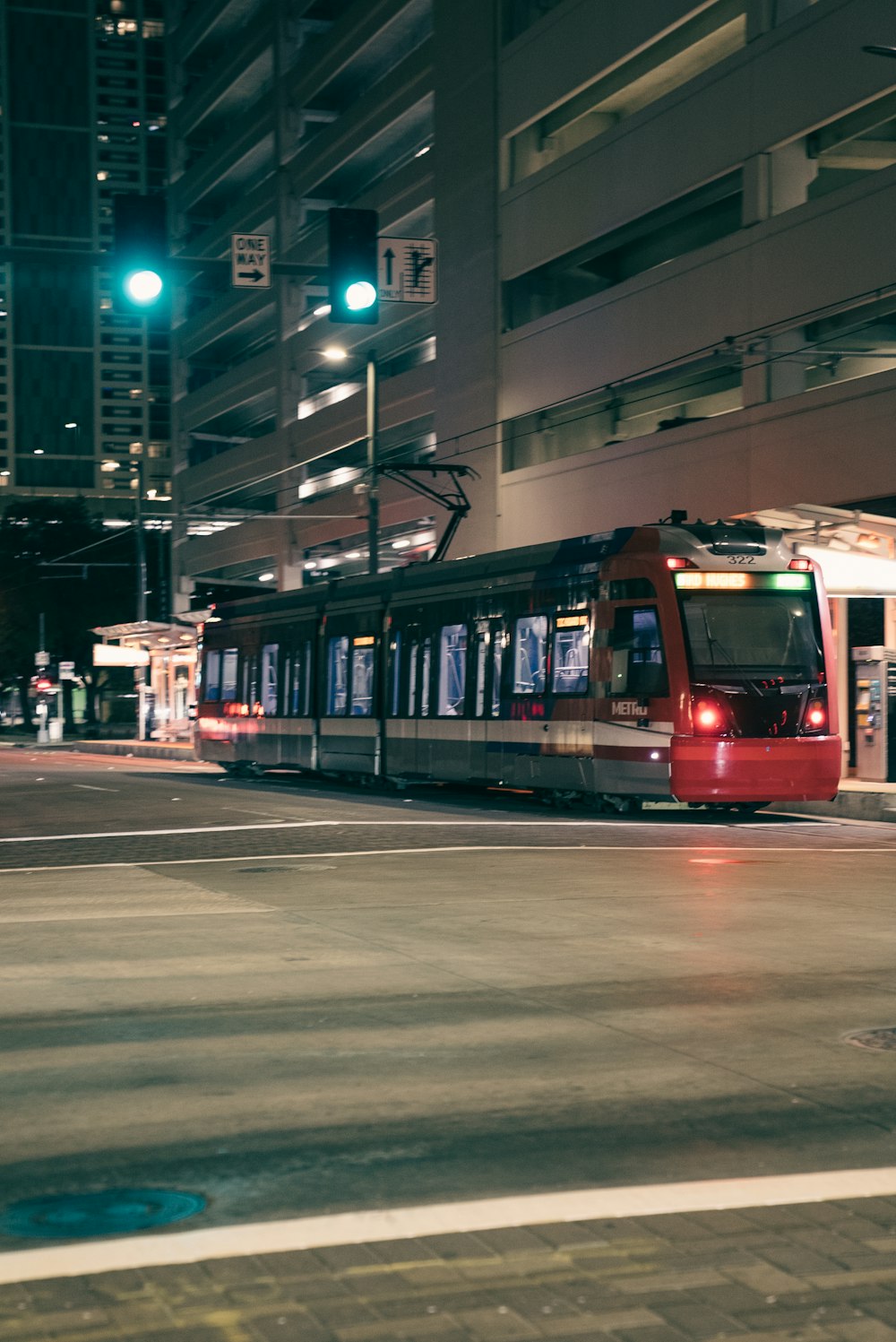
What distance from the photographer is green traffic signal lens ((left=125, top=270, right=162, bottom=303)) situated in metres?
15.2

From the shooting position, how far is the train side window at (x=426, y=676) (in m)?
27.4

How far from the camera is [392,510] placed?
5503 centimetres

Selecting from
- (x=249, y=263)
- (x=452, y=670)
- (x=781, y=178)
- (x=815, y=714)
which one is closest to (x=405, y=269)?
(x=249, y=263)

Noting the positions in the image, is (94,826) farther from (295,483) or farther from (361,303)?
(295,483)

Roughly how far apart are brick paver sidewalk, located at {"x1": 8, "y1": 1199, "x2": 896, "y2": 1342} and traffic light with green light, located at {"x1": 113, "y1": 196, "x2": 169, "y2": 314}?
11730 millimetres

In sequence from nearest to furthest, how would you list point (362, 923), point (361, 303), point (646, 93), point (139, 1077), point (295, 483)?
point (139, 1077) < point (362, 923) < point (361, 303) < point (646, 93) < point (295, 483)

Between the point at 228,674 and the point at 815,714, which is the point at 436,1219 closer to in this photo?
the point at 815,714

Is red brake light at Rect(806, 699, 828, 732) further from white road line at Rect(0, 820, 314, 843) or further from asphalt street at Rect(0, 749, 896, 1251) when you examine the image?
white road line at Rect(0, 820, 314, 843)

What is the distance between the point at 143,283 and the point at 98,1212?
11.3m

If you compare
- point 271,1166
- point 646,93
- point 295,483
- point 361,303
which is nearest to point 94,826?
point 361,303

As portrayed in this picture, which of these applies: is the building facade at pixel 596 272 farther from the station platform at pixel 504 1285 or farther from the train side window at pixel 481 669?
the station platform at pixel 504 1285

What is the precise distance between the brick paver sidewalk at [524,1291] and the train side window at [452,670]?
21.3 meters

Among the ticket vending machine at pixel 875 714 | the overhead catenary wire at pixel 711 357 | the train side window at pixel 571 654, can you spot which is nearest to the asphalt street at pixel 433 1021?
the train side window at pixel 571 654

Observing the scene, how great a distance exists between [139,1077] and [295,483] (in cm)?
6166
